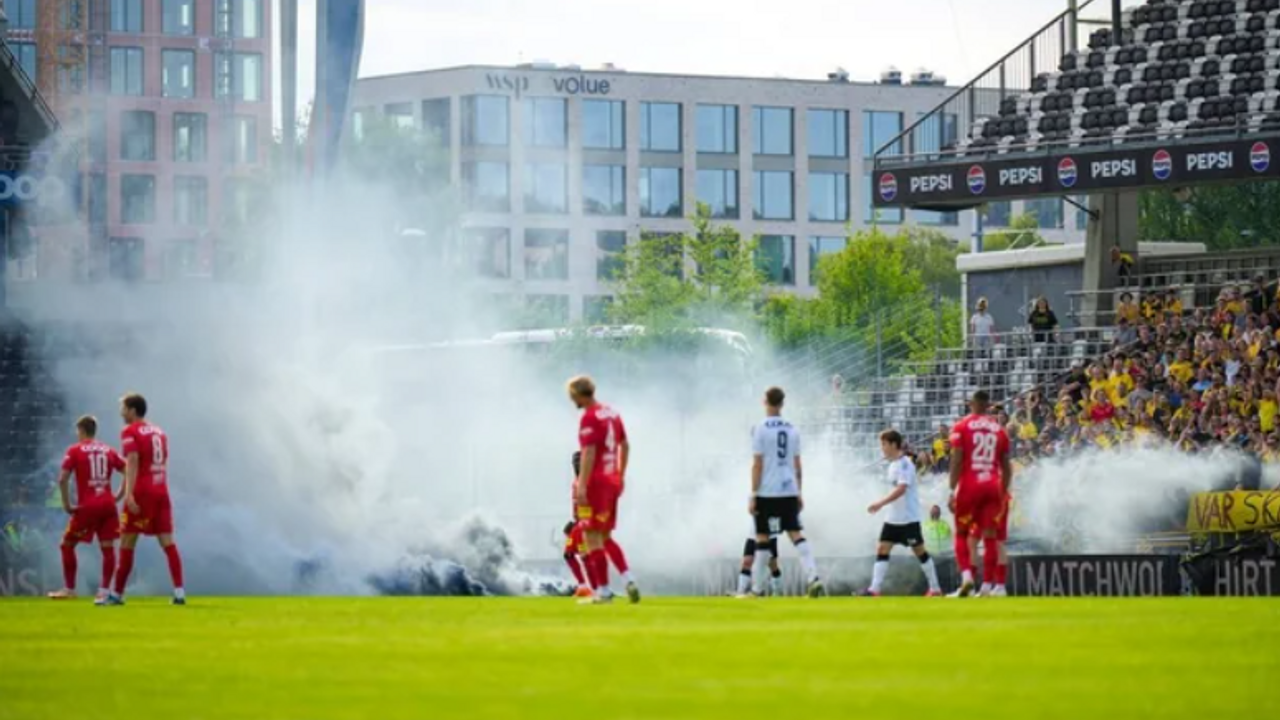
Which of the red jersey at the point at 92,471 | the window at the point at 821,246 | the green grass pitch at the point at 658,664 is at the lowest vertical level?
the green grass pitch at the point at 658,664

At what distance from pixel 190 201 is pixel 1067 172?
1966 centimetres

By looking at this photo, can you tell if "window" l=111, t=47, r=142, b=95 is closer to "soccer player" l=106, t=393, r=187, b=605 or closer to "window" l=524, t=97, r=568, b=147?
"soccer player" l=106, t=393, r=187, b=605

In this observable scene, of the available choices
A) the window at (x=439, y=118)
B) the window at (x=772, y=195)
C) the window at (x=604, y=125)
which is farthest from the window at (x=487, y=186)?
the window at (x=772, y=195)

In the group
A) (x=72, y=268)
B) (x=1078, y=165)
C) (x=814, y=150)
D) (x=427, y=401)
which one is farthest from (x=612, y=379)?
(x=814, y=150)

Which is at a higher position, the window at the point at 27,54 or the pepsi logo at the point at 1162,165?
the window at the point at 27,54

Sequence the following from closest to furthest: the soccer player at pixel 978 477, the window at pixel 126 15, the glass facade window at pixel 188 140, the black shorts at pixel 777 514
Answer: the soccer player at pixel 978 477 → the black shorts at pixel 777 514 → the glass facade window at pixel 188 140 → the window at pixel 126 15

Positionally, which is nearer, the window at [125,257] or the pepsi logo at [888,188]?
the pepsi logo at [888,188]

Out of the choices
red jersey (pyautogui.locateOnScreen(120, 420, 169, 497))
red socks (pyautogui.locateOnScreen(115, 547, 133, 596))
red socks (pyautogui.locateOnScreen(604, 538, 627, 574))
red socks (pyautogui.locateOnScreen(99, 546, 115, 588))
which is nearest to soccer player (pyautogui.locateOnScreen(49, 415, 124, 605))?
red socks (pyautogui.locateOnScreen(99, 546, 115, 588))

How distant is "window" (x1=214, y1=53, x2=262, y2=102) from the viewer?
64188 mm

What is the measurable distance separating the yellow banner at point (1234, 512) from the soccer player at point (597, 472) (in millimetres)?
13307

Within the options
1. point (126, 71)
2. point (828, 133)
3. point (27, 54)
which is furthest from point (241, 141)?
point (828, 133)

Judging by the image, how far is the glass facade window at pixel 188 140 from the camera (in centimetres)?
5336

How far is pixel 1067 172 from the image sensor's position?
147 ft

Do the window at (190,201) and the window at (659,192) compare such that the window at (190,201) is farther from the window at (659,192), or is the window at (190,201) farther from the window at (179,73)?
the window at (659,192)
